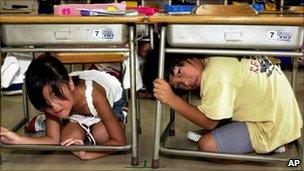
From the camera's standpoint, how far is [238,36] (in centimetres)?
135

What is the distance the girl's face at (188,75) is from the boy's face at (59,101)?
38 cm

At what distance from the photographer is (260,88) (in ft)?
4.92

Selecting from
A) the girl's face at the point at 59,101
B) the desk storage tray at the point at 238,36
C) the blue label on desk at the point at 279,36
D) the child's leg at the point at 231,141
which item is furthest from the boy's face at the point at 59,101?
the blue label on desk at the point at 279,36

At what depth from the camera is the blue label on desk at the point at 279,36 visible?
133cm

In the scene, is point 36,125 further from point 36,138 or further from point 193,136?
point 193,136


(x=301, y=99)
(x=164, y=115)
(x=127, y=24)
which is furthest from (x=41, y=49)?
(x=301, y=99)

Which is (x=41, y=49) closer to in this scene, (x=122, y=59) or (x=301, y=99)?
(x=122, y=59)

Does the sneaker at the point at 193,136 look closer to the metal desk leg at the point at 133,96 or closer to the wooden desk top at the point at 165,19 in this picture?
the metal desk leg at the point at 133,96

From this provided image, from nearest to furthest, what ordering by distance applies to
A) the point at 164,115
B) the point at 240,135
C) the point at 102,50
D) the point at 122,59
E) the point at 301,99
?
the point at 102,50, the point at 240,135, the point at 122,59, the point at 164,115, the point at 301,99

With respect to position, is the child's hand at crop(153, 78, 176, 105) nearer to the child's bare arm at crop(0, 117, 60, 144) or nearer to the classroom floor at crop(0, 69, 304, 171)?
the classroom floor at crop(0, 69, 304, 171)

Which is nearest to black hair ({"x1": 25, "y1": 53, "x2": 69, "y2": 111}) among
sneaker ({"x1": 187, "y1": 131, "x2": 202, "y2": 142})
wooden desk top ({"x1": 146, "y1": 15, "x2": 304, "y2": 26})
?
wooden desk top ({"x1": 146, "y1": 15, "x2": 304, "y2": 26})

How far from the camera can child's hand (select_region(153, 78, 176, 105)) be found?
1444 mm

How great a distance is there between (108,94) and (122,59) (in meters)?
0.36

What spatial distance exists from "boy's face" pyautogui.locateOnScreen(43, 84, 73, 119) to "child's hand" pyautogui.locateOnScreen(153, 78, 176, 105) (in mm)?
323
